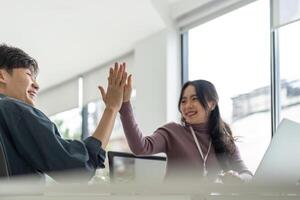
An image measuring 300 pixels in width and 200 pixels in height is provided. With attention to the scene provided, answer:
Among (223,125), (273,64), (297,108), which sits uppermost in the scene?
(273,64)

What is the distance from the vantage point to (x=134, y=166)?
7.70 ft

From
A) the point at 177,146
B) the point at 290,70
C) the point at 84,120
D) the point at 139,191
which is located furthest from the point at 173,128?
the point at 84,120

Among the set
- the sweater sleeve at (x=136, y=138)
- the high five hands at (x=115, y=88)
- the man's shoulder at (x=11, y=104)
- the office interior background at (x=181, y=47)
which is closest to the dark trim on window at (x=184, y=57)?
the office interior background at (x=181, y=47)

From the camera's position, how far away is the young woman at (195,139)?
222 centimetres

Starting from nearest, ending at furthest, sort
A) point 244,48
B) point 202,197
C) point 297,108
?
point 202,197, point 297,108, point 244,48

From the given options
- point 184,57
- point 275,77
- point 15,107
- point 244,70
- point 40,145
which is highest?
point 184,57

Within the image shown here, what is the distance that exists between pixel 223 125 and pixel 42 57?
399 cm

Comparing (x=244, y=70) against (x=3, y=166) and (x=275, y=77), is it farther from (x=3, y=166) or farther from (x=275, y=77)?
(x=3, y=166)

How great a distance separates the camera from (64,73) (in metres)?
6.86

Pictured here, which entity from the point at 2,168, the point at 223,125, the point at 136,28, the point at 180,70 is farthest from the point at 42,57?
the point at 2,168

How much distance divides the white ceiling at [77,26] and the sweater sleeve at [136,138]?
272 cm

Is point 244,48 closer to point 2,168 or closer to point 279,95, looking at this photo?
point 279,95

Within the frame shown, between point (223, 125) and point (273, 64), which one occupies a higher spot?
point (273, 64)

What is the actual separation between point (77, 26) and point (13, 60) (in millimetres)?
3731
